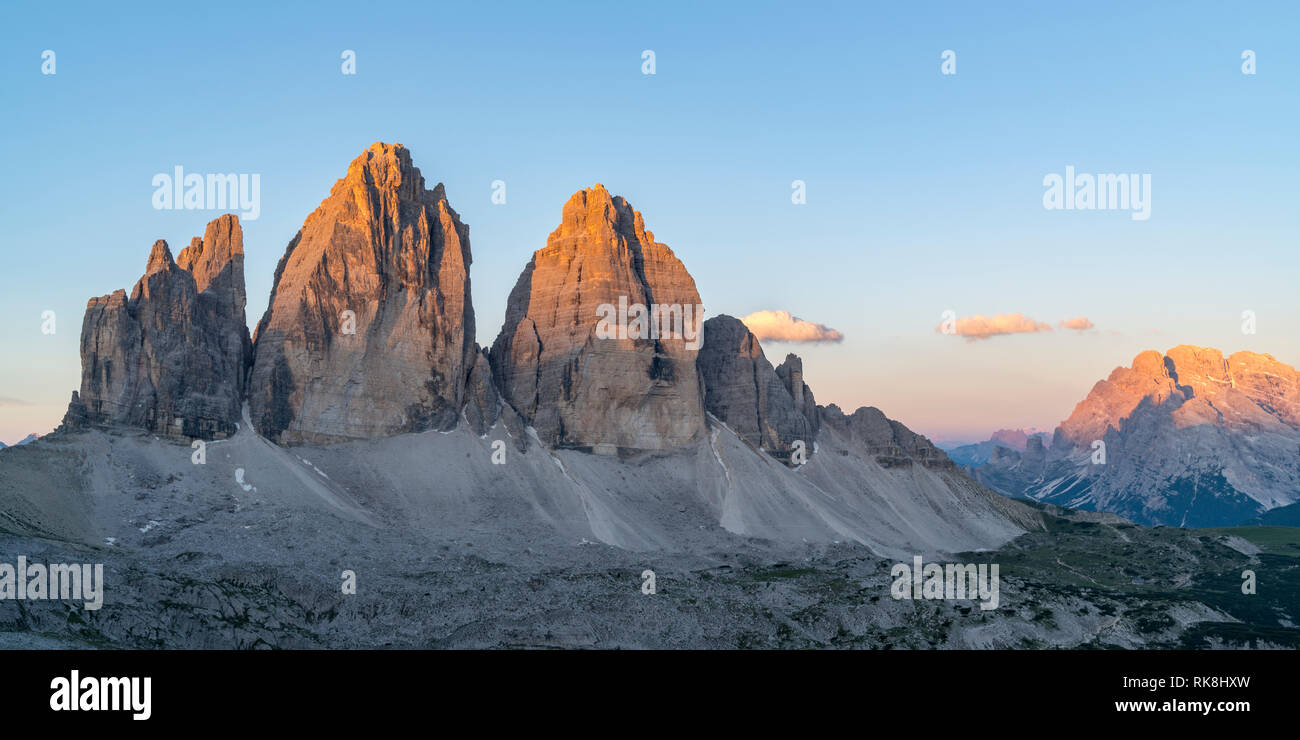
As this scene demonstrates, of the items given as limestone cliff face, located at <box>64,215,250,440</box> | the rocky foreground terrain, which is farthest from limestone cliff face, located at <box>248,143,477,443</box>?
limestone cliff face, located at <box>64,215,250,440</box>

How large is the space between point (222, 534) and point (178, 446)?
101ft

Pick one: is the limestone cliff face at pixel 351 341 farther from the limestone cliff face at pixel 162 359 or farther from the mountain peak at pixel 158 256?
the mountain peak at pixel 158 256

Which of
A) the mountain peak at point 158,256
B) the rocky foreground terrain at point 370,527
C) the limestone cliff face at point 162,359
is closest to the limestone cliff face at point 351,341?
the rocky foreground terrain at point 370,527

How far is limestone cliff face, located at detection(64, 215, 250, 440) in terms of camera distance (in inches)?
6531

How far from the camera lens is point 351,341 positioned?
190m

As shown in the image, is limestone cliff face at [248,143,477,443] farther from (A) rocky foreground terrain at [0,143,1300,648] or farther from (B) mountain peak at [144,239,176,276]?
(B) mountain peak at [144,239,176,276]

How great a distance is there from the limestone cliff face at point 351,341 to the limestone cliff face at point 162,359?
7295mm

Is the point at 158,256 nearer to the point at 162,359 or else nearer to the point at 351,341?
the point at 162,359

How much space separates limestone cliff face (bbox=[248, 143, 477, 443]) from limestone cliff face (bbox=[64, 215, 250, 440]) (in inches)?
287
